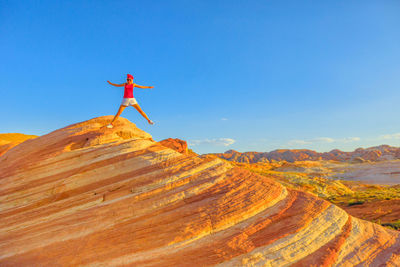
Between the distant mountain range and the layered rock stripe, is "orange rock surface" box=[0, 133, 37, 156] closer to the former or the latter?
the layered rock stripe

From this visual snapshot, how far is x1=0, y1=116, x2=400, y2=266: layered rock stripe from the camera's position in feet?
13.9

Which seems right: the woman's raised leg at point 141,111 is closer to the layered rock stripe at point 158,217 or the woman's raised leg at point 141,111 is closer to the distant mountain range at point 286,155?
the layered rock stripe at point 158,217

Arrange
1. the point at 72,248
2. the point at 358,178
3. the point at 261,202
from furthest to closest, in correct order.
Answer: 1. the point at 358,178
2. the point at 261,202
3. the point at 72,248

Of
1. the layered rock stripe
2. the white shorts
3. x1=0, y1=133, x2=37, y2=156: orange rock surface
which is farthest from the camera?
x1=0, y1=133, x2=37, y2=156: orange rock surface

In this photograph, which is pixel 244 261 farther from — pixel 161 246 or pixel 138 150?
pixel 138 150

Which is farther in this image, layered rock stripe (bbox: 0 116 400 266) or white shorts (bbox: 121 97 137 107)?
white shorts (bbox: 121 97 137 107)

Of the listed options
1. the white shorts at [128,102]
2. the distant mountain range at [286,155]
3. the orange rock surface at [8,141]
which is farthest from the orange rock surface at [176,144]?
the distant mountain range at [286,155]

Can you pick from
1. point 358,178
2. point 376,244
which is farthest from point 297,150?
point 376,244

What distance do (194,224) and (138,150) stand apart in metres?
3.02

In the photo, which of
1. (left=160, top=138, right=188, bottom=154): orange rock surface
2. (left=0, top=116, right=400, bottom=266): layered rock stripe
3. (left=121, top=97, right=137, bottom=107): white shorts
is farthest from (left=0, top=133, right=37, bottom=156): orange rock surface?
(left=160, top=138, right=188, bottom=154): orange rock surface

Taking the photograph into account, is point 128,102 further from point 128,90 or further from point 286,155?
point 286,155

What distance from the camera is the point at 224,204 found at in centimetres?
498

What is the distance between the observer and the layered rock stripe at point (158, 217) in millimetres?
4246

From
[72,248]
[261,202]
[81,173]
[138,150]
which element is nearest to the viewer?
[72,248]
